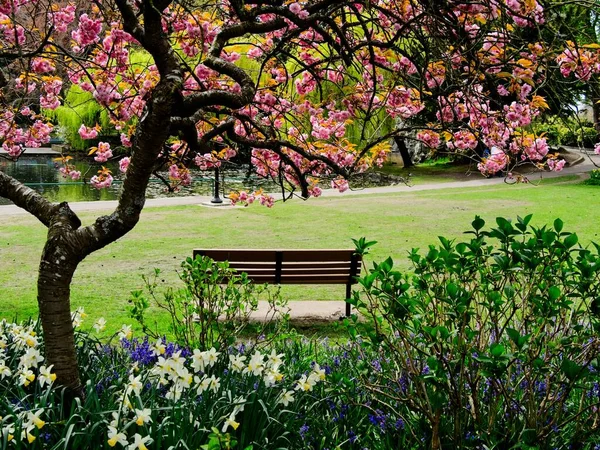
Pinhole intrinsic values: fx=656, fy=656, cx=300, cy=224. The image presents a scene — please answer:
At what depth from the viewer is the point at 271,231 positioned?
12.7 m

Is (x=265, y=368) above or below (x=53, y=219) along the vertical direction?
below

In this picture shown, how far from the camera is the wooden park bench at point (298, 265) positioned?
668 centimetres

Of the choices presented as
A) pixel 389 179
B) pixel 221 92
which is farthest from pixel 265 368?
pixel 389 179

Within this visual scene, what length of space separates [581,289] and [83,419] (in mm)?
2191

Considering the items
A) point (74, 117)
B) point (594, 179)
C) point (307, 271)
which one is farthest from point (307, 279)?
point (74, 117)

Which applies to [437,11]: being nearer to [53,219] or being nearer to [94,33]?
[53,219]

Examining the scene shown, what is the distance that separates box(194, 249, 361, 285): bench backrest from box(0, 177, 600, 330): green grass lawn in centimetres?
105

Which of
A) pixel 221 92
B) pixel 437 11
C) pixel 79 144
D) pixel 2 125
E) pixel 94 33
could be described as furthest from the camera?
pixel 79 144

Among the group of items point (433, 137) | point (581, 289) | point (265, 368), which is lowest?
point (265, 368)

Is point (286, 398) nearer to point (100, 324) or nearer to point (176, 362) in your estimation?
point (176, 362)

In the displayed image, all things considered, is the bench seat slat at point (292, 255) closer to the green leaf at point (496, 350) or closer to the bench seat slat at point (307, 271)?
the bench seat slat at point (307, 271)

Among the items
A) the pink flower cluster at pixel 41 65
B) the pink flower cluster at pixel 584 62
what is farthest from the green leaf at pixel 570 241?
the pink flower cluster at pixel 41 65

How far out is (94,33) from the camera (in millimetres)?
5414

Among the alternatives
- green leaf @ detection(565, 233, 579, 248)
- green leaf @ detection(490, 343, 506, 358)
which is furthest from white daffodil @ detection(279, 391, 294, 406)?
green leaf @ detection(565, 233, 579, 248)
